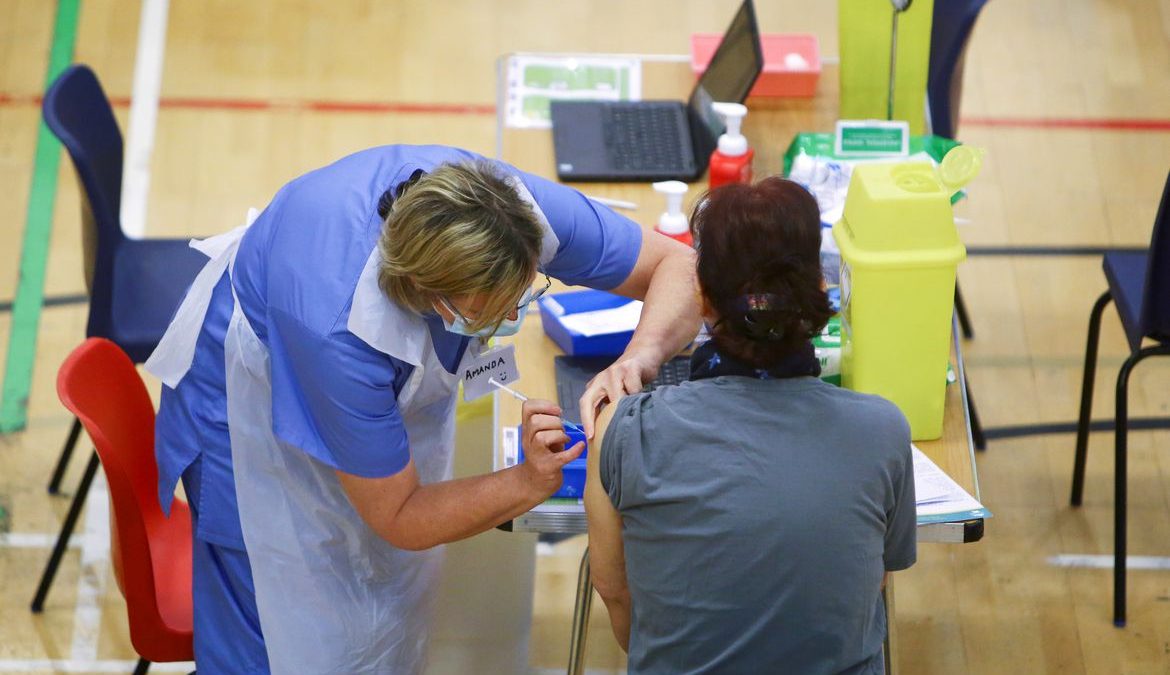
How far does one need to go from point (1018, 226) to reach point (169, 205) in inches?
97.7

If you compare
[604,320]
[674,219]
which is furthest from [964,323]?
[604,320]

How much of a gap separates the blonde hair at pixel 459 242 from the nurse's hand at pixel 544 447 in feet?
0.54

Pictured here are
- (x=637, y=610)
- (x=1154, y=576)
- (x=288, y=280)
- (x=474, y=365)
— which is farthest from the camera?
(x=1154, y=576)

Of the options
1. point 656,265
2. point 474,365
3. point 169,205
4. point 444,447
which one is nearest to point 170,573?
point 444,447

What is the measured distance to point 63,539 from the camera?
2.92 meters

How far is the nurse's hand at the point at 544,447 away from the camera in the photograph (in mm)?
1936

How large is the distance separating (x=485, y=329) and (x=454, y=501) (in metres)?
0.26

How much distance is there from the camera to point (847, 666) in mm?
A: 1714

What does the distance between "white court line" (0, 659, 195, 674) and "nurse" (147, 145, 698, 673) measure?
0.70 m

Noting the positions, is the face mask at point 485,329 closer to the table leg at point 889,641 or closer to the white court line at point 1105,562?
the table leg at point 889,641

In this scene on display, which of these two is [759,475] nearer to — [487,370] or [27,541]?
[487,370]

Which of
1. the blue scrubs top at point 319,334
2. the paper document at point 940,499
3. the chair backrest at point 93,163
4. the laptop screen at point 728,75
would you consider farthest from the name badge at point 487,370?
the chair backrest at point 93,163

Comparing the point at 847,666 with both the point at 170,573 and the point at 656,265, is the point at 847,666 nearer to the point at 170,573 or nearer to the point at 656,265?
the point at 656,265

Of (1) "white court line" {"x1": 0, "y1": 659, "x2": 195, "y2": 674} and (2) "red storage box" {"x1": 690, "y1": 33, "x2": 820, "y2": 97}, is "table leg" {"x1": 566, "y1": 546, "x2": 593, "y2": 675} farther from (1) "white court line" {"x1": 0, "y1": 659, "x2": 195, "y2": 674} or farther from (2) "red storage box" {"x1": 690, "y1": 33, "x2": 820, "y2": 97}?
(2) "red storage box" {"x1": 690, "y1": 33, "x2": 820, "y2": 97}
